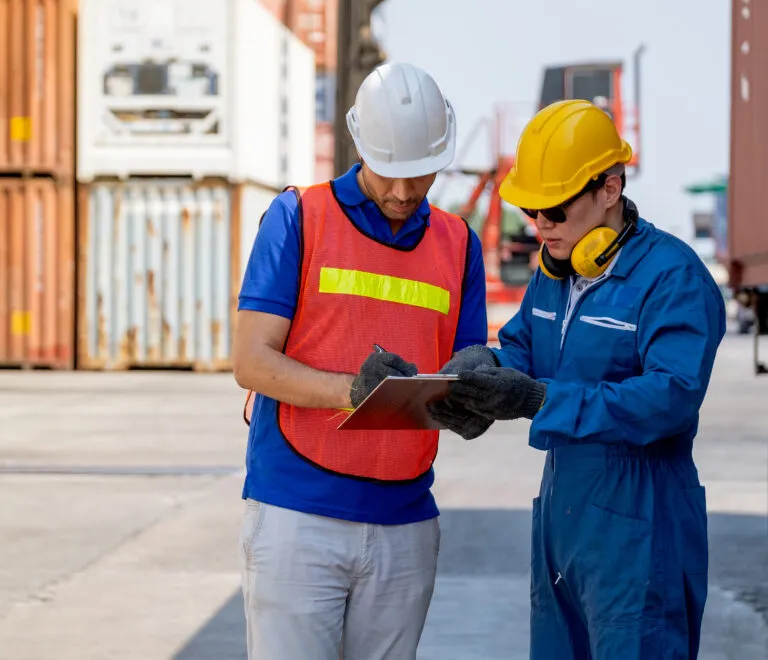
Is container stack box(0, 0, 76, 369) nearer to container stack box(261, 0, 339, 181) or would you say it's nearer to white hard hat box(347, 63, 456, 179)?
white hard hat box(347, 63, 456, 179)

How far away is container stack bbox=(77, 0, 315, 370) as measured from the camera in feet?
65.6

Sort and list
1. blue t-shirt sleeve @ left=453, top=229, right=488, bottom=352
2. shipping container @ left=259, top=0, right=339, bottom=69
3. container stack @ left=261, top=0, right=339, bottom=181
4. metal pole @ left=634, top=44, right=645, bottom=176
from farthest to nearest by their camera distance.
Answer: shipping container @ left=259, top=0, right=339, bottom=69, container stack @ left=261, top=0, right=339, bottom=181, metal pole @ left=634, top=44, right=645, bottom=176, blue t-shirt sleeve @ left=453, top=229, right=488, bottom=352

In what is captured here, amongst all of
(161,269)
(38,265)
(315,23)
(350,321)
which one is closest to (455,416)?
(350,321)

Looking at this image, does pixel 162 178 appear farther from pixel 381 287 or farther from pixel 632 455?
pixel 632 455

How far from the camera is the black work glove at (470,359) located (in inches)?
108

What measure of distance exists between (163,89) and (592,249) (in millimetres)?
18182

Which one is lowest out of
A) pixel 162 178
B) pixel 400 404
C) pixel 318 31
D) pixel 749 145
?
pixel 400 404

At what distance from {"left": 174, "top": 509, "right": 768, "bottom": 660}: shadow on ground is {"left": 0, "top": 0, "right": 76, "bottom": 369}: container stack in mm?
13272

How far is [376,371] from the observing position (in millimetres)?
2604

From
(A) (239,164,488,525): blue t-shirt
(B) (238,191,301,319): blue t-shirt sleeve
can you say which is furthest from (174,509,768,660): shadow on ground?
(B) (238,191,301,319): blue t-shirt sleeve

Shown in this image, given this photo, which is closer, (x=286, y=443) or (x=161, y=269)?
(x=286, y=443)

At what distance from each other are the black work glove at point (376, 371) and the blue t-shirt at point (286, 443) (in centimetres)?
23

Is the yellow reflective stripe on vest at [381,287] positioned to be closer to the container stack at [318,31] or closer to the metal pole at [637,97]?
the metal pole at [637,97]

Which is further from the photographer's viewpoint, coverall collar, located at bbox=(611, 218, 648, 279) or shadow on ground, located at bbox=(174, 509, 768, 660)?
shadow on ground, located at bbox=(174, 509, 768, 660)
